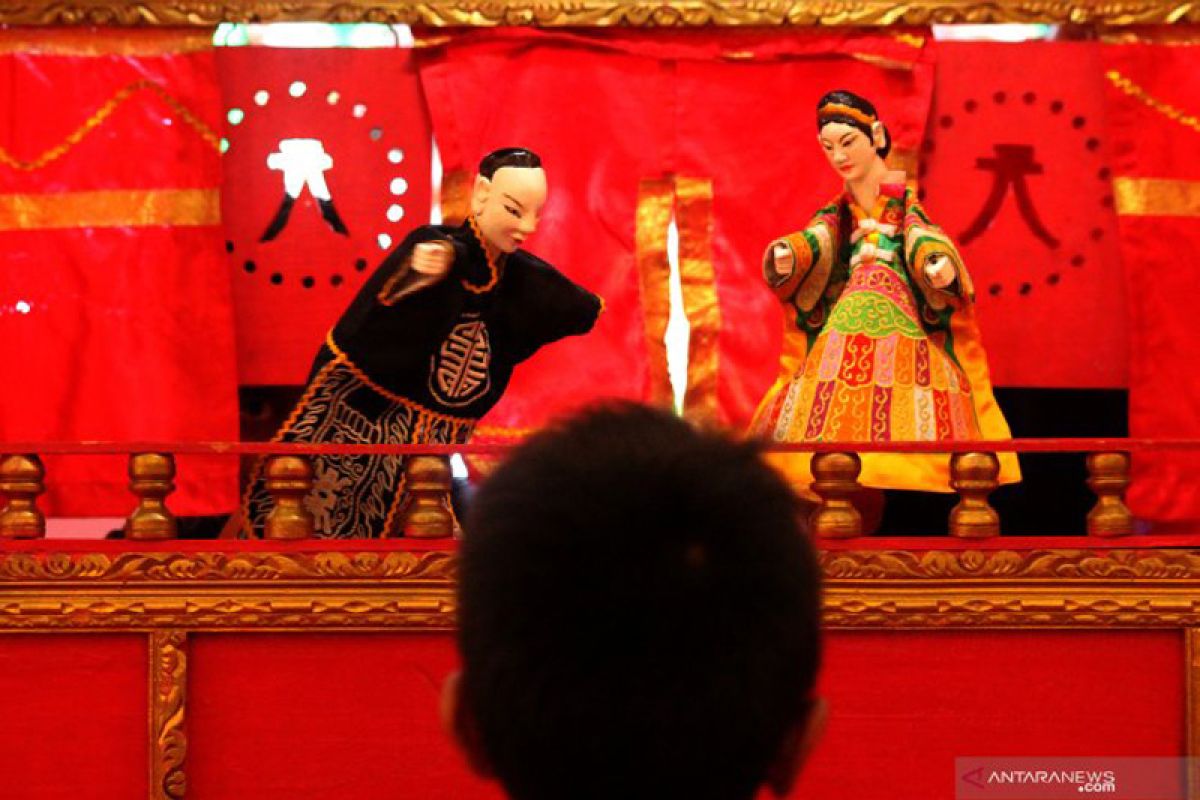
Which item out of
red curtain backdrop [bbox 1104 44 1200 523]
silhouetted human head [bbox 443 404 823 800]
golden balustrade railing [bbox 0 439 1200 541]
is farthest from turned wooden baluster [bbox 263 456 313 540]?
red curtain backdrop [bbox 1104 44 1200 523]

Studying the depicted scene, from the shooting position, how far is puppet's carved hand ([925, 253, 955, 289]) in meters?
2.60

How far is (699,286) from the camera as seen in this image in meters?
3.42

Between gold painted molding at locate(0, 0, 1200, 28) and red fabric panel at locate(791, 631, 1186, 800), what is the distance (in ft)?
5.09

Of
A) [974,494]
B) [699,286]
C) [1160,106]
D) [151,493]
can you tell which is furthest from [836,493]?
[1160,106]

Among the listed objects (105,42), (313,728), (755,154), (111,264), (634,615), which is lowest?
(313,728)

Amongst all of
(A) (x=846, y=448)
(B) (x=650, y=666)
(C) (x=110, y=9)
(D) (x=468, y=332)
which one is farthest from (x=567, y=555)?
(C) (x=110, y=9)

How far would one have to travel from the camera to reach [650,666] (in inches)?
31.2

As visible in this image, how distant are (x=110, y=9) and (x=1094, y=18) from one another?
2065mm

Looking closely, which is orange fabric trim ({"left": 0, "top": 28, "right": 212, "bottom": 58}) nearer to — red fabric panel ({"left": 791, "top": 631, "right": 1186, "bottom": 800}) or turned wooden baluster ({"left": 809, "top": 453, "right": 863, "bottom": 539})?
turned wooden baluster ({"left": 809, "top": 453, "right": 863, "bottom": 539})

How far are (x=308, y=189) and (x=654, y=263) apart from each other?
0.75 m

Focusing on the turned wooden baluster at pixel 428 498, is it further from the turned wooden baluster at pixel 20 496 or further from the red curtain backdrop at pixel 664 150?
the red curtain backdrop at pixel 664 150

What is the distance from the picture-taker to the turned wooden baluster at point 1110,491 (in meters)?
2.40

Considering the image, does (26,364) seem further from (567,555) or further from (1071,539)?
(567,555)

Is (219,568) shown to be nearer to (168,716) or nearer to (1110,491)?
(168,716)
